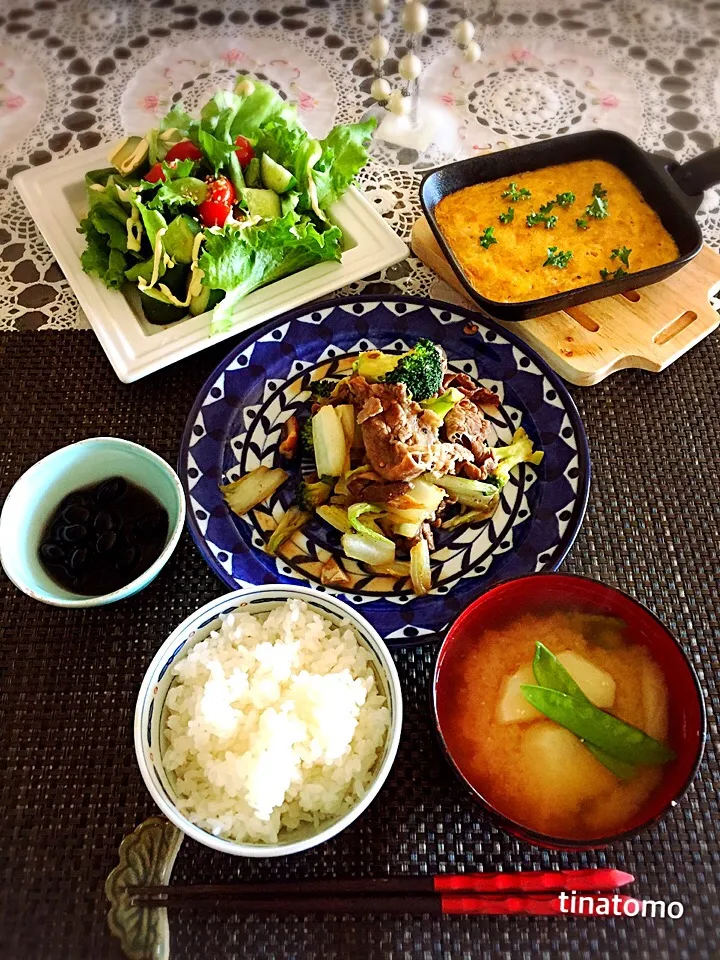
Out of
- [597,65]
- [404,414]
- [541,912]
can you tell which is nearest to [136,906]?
[541,912]

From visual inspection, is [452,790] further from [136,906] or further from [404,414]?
[404,414]

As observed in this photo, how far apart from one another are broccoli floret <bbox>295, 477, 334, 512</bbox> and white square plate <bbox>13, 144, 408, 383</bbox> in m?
0.55

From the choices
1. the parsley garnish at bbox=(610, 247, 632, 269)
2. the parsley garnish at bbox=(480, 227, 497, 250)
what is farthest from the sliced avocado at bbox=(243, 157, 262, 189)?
the parsley garnish at bbox=(610, 247, 632, 269)

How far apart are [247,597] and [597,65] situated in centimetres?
286

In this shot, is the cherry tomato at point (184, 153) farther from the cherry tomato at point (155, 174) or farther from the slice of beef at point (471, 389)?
the slice of beef at point (471, 389)

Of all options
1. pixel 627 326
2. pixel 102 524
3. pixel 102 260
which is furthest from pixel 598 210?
pixel 102 524

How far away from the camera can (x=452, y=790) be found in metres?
1.61

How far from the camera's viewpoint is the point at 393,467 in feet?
5.93

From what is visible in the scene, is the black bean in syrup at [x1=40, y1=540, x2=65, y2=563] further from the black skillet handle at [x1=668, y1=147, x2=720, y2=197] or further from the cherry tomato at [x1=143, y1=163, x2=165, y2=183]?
the black skillet handle at [x1=668, y1=147, x2=720, y2=197]

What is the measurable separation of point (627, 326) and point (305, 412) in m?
1.04

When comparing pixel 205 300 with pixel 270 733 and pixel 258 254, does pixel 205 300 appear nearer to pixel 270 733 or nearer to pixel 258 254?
pixel 258 254

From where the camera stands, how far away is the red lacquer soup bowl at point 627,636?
1302 mm

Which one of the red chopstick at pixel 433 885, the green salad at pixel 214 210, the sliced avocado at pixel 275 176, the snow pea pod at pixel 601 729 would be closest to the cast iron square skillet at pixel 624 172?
the green salad at pixel 214 210

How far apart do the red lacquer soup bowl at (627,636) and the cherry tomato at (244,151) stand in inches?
67.4
